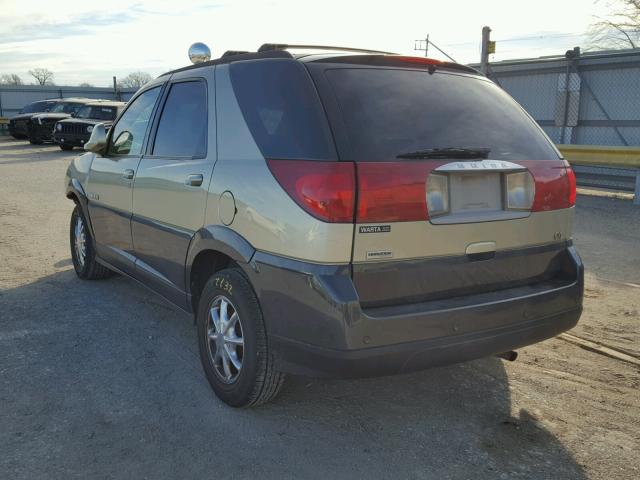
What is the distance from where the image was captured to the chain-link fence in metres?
12.5

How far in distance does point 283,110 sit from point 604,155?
9711 millimetres

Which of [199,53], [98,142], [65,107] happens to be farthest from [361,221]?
[65,107]

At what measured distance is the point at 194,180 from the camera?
353 centimetres

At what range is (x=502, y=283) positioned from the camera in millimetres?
3131

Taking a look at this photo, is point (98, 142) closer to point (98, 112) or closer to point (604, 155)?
point (604, 155)

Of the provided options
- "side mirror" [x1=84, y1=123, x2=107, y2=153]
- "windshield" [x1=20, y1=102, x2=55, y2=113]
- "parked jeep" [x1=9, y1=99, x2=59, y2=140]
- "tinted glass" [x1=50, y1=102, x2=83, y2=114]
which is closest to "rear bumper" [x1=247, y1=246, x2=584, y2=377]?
"side mirror" [x1=84, y1=123, x2=107, y2=153]

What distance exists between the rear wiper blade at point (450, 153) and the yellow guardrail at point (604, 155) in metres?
8.55

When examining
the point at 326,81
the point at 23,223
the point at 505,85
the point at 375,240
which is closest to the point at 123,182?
the point at 326,81

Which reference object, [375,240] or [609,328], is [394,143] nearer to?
[375,240]

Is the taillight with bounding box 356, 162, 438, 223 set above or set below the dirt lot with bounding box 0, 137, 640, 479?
above

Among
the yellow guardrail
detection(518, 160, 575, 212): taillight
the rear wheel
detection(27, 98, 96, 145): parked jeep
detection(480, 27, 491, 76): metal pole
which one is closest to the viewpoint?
detection(518, 160, 575, 212): taillight

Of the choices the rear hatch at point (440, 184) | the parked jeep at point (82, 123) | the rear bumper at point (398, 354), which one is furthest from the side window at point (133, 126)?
the parked jeep at point (82, 123)

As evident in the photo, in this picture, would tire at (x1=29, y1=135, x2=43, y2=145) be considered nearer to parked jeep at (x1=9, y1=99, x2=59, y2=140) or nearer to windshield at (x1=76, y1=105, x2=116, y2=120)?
parked jeep at (x1=9, y1=99, x2=59, y2=140)

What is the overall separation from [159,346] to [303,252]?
1.94 m
